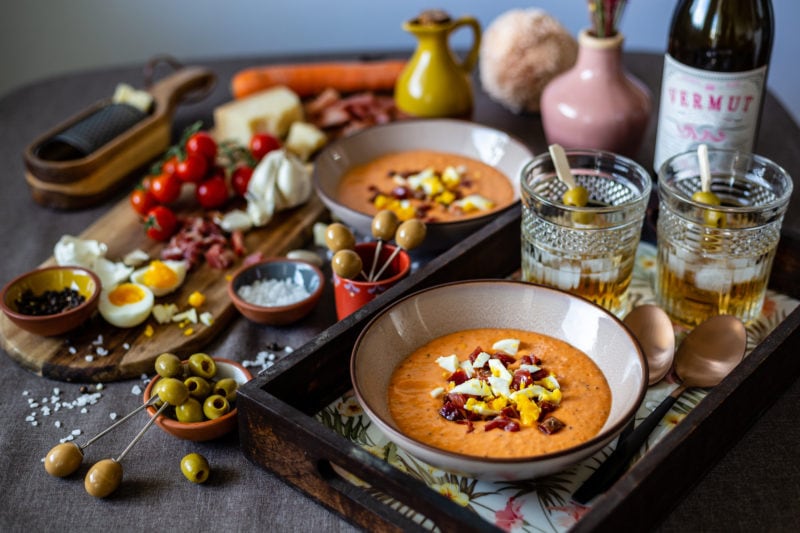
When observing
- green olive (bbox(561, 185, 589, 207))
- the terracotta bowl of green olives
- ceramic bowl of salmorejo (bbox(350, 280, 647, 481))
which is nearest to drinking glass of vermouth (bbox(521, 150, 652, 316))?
green olive (bbox(561, 185, 589, 207))

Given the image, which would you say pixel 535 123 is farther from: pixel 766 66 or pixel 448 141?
pixel 766 66

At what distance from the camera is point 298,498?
117 centimetres

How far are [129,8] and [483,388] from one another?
2469 millimetres

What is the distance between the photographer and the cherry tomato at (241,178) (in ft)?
6.25

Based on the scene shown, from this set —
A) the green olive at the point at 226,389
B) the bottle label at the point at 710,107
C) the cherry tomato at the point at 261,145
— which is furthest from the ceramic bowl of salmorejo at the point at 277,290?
the bottle label at the point at 710,107

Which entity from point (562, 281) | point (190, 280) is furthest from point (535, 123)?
point (190, 280)

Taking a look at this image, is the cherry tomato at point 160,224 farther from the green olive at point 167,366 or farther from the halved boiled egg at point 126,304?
the green olive at point 167,366

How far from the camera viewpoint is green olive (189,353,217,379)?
51.5 inches

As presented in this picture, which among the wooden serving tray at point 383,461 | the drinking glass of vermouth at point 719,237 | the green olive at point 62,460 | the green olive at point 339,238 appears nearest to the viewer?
the wooden serving tray at point 383,461

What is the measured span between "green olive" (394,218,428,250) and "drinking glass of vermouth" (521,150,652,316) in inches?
6.9

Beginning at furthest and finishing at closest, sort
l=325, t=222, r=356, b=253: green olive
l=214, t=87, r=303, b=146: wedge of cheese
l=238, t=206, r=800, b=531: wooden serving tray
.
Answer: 1. l=214, t=87, r=303, b=146: wedge of cheese
2. l=325, t=222, r=356, b=253: green olive
3. l=238, t=206, r=800, b=531: wooden serving tray

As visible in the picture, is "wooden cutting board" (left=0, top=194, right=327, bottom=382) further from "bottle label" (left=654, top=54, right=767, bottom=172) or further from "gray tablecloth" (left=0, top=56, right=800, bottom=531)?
"bottle label" (left=654, top=54, right=767, bottom=172)

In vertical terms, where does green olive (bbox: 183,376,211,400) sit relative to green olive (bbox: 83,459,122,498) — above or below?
above

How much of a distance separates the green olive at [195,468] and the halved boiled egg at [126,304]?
40cm
